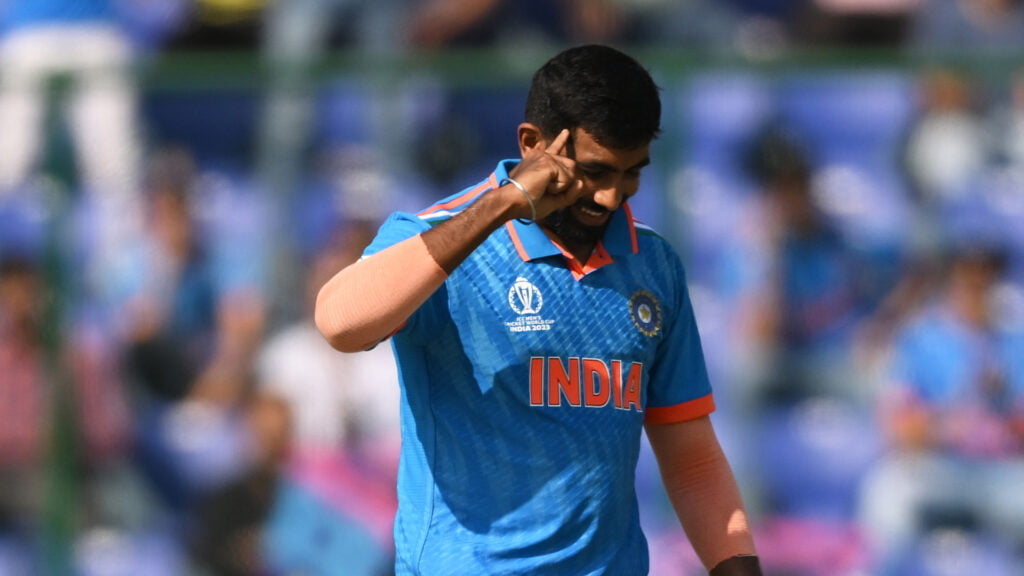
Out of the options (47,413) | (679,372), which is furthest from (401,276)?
(47,413)

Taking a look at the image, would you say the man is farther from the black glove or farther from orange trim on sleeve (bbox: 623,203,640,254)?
the black glove

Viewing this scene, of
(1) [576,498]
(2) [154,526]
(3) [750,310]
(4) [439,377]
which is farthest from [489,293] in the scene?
(2) [154,526]

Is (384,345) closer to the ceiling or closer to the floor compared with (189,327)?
closer to the floor

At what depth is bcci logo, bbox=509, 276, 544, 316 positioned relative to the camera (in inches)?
123

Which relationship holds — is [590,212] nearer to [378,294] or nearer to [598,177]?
[598,177]

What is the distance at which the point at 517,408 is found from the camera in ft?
10.2

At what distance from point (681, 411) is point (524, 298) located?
0.50 metres

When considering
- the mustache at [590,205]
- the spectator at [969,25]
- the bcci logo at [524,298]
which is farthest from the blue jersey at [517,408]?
the spectator at [969,25]

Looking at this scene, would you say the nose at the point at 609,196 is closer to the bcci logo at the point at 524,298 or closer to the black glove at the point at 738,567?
the bcci logo at the point at 524,298

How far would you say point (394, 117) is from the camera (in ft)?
22.4

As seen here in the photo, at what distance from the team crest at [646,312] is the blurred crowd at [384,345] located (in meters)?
3.31

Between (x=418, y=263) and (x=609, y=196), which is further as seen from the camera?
(x=609, y=196)

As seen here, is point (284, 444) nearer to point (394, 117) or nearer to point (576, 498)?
point (394, 117)

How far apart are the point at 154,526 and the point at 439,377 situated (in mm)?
4004
